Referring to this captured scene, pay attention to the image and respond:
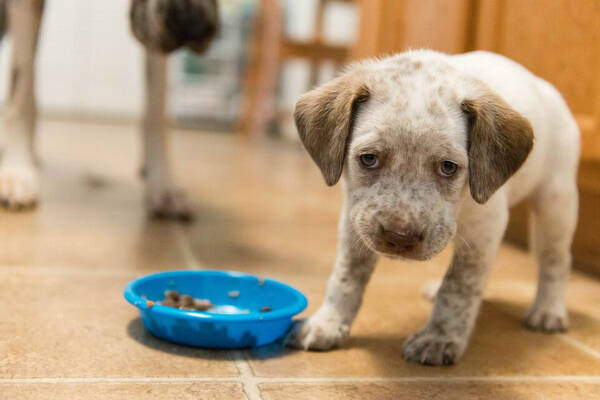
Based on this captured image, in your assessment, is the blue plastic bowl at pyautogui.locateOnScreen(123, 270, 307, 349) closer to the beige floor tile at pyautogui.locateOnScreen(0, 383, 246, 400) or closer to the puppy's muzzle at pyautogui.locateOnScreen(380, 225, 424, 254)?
the beige floor tile at pyautogui.locateOnScreen(0, 383, 246, 400)

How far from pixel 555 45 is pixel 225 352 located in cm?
158

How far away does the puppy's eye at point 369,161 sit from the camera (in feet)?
4.68

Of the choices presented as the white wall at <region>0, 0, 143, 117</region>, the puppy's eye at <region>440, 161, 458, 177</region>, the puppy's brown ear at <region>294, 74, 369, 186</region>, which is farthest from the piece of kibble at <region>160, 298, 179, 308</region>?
the white wall at <region>0, 0, 143, 117</region>

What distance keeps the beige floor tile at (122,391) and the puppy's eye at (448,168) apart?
55 cm

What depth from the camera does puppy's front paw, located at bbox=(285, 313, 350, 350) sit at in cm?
155

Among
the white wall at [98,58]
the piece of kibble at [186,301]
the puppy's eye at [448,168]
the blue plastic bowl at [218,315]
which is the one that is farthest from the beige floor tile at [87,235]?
the white wall at [98,58]

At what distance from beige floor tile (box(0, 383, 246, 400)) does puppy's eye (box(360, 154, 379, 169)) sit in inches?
19.1

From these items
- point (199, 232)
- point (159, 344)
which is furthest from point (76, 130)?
point (159, 344)

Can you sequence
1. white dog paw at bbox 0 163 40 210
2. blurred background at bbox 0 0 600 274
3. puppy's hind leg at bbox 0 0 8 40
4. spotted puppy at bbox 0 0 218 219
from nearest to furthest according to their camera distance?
spotted puppy at bbox 0 0 218 219, white dog paw at bbox 0 163 40 210, puppy's hind leg at bbox 0 0 8 40, blurred background at bbox 0 0 600 274

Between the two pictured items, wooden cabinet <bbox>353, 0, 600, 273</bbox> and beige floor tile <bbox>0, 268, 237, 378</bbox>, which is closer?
beige floor tile <bbox>0, 268, 237, 378</bbox>

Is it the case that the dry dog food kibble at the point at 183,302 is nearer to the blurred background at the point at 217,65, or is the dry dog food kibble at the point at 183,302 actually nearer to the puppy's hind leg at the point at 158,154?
the puppy's hind leg at the point at 158,154

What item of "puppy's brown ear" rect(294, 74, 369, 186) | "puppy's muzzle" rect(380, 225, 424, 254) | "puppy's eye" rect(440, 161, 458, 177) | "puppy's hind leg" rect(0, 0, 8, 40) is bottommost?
"puppy's muzzle" rect(380, 225, 424, 254)

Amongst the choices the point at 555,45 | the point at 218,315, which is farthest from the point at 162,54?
the point at 218,315

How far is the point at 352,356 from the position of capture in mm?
1538
